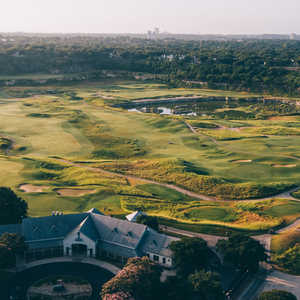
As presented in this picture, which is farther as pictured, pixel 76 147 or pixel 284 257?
pixel 76 147

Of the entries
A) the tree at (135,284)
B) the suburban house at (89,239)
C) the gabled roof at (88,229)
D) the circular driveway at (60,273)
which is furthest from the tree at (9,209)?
the tree at (135,284)

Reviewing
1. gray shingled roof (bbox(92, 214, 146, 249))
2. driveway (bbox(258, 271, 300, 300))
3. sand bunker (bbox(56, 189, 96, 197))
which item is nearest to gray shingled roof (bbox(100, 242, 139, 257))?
gray shingled roof (bbox(92, 214, 146, 249))

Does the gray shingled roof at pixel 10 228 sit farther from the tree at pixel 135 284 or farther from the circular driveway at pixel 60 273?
the tree at pixel 135 284

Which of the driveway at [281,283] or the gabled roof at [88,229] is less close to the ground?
the gabled roof at [88,229]

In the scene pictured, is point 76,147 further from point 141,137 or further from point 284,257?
point 284,257

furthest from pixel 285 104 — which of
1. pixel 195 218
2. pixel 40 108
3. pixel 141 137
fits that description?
pixel 195 218

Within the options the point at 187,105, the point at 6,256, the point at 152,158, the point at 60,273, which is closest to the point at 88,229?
the point at 60,273

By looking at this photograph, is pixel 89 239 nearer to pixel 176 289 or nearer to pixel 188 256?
pixel 188 256
